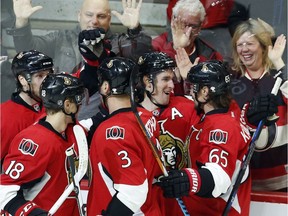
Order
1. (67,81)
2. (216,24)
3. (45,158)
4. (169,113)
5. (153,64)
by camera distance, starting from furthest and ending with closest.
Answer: (216,24), (169,113), (153,64), (67,81), (45,158)

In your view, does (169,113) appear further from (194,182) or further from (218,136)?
(194,182)

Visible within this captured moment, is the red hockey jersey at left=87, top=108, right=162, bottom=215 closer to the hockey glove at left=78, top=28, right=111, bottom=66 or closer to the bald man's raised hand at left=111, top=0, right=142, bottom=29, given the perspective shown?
the hockey glove at left=78, top=28, right=111, bottom=66

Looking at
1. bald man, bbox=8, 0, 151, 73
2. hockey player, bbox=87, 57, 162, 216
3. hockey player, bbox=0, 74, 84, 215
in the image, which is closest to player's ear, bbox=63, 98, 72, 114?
hockey player, bbox=0, 74, 84, 215

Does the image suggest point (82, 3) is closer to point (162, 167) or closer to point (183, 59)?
point (183, 59)

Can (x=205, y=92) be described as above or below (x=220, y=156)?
above

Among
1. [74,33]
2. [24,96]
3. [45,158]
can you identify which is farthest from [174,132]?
[74,33]

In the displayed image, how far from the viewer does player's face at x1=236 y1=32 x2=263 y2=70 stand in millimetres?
2867

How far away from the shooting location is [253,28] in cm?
292

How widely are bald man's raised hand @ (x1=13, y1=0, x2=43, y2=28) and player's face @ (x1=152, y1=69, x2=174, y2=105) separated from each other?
1012 millimetres

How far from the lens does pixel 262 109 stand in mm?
2486

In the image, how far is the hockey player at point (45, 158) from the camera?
2.10 meters

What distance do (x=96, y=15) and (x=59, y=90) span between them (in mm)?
903

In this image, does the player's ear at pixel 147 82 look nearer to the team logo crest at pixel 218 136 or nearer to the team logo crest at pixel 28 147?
the team logo crest at pixel 218 136

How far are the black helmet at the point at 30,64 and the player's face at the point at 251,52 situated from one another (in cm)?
97
